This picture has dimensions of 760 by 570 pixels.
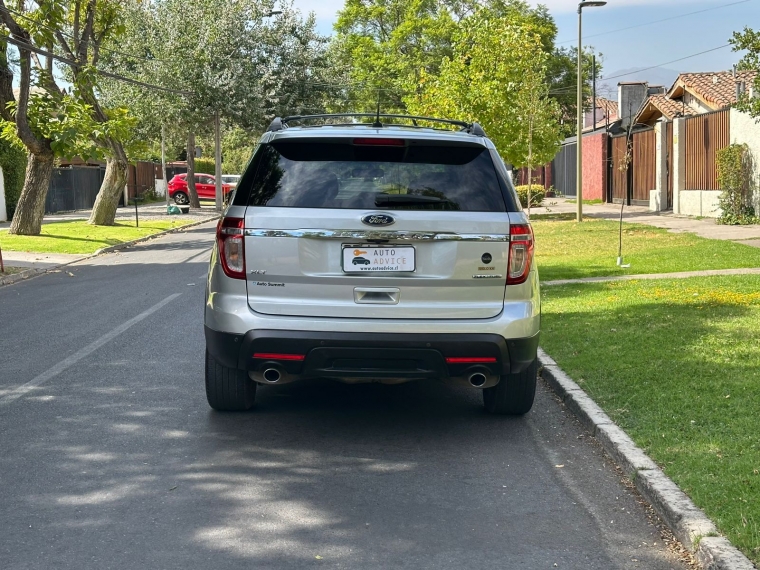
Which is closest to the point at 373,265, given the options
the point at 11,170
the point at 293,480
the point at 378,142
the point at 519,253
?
the point at 378,142

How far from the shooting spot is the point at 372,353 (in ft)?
18.8

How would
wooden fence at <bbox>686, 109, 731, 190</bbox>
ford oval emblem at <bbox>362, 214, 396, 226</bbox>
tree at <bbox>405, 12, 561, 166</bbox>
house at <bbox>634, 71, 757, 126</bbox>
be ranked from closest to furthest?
ford oval emblem at <bbox>362, 214, 396, 226</bbox>
wooden fence at <bbox>686, 109, 731, 190</bbox>
tree at <bbox>405, 12, 561, 166</bbox>
house at <bbox>634, 71, 757, 126</bbox>

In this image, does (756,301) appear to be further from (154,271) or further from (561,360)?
(154,271)

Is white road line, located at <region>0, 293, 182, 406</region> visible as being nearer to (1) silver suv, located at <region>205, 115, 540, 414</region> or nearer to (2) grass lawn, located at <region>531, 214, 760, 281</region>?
(1) silver suv, located at <region>205, 115, 540, 414</region>

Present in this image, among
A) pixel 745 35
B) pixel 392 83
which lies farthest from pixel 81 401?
pixel 392 83

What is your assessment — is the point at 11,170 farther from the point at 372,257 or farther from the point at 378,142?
the point at 372,257

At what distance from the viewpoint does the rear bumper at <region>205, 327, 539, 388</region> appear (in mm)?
5723

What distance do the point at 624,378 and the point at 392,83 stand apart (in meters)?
57.0

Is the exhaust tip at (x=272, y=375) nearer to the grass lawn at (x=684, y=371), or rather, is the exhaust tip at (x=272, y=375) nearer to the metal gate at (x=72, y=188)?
the grass lawn at (x=684, y=371)

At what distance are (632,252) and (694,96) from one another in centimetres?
1725

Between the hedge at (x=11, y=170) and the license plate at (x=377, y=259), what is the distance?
31.0 metres

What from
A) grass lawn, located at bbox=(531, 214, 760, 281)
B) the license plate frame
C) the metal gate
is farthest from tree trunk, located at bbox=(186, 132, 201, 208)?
the license plate frame

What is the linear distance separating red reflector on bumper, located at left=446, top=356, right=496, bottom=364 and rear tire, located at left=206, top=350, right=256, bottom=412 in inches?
58.4

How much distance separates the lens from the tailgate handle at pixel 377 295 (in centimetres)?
576
